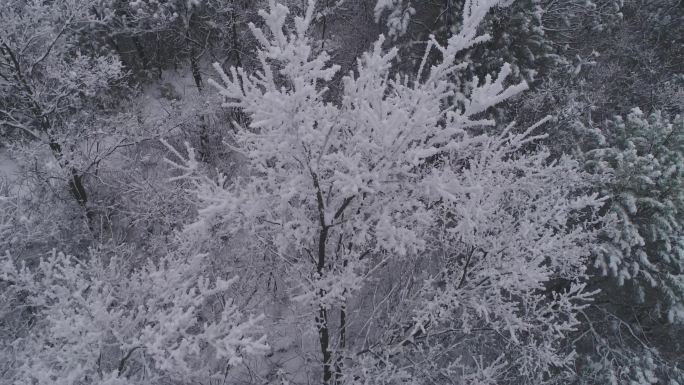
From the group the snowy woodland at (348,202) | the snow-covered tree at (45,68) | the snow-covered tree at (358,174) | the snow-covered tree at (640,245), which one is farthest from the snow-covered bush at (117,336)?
the snow-covered tree at (640,245)

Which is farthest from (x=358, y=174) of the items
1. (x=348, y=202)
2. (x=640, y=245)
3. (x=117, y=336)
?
(x=640, y=245)

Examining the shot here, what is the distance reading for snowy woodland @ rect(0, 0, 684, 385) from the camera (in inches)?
226

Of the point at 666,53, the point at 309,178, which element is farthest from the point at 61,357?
the point at 666,53

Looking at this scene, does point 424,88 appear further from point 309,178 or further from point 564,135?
point 564,135

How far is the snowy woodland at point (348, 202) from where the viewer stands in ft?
18.9

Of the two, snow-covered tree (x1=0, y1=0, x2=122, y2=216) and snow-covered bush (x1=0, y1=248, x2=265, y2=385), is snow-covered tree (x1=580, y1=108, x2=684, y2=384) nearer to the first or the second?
snow-covered bush (x1=0, y1=248, x2=265, y2=385)

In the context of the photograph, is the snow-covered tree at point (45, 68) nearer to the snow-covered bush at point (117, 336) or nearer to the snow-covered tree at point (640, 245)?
the snow-covered bush at point (117, 336)

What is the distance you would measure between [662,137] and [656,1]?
42.9 feet

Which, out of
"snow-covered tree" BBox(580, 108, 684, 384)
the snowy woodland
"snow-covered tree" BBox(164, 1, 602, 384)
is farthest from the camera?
"snow-covered tree" BBox(580, 108, 684, 384)

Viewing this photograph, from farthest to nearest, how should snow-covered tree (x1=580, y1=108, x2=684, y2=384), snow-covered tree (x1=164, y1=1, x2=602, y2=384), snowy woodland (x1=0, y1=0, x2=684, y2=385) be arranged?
snow-covered tree (x1=580, y1=108, x2=684, y2=384) < snowy woodland (x1=0, y1=0, x2=684, y2=385) < snow-covered tree (x1=164, y1=1, x2=602, y2=384)

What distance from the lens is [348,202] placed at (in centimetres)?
621

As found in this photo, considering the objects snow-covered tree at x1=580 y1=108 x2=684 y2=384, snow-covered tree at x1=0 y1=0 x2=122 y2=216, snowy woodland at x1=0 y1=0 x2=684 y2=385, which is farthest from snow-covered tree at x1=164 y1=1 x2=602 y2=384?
snow-covered tree at x1=0 y1=0 x2=122 y2=216

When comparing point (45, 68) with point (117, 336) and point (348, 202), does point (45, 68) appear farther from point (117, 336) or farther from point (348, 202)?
point (348, 202)

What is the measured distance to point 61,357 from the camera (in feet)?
20.5
